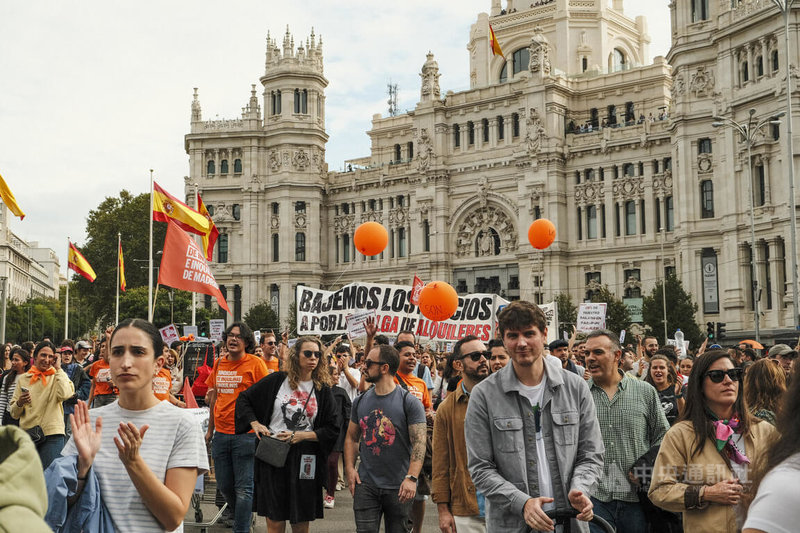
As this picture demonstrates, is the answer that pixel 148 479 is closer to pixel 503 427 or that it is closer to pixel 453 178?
pixel 503 427

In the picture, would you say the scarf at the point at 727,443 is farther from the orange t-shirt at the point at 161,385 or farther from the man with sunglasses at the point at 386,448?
the orange t-shirt at the point at 161,385

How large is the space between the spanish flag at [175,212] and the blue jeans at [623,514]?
1740cm

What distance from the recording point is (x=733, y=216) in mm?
43031

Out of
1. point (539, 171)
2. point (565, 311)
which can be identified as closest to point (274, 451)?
point (565, 311)

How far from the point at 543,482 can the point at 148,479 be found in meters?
2.13

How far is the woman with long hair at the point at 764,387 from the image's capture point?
22.3ft

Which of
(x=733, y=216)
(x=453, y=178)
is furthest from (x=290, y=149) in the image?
(x=733, y=216)

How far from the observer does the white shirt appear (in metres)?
4.81

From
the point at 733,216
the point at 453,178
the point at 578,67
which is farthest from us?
the point at 578,67

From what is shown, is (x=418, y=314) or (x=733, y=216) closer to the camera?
(x=418, y=314)

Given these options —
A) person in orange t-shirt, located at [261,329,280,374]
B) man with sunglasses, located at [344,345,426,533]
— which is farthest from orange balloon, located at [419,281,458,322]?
man with sunglasses, located at [344,345,426,533]

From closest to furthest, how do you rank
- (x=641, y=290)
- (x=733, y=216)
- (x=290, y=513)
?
1. (x=290, y=513)
2. (x=733, y=216)
3. (x=641, y=290)

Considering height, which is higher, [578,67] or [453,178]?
[578,67]

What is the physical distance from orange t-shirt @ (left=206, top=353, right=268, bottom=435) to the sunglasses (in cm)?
514
